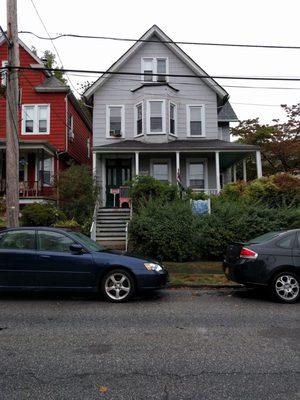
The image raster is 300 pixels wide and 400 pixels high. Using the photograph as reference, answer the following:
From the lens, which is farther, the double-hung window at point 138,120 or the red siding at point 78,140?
the red siding at point 78,140

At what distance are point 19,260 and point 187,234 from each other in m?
5.96

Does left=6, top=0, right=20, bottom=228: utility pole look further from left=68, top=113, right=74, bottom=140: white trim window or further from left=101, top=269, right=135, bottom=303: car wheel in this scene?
left=68, top=113, right=74, bottom=140: white trim window

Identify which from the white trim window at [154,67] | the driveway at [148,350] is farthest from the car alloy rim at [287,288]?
the white trim window at [154,67]

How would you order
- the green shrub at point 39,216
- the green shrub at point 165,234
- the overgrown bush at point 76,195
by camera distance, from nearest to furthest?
the green shrub at point 165,234 < the green shrub at point 39,216 < the overgrown bush at point 76,195

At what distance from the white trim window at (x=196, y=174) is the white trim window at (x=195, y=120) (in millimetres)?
1561

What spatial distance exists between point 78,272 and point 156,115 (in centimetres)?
1490

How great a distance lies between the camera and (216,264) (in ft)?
40.2

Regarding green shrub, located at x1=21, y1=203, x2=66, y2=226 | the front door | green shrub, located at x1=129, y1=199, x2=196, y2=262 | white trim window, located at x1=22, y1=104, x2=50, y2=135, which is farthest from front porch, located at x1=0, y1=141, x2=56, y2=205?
green shrub, located at x1=129, y1=199, x2=196, y2=262

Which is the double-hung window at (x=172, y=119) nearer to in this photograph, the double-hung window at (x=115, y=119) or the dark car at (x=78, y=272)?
the double-hung window at (x=115, y=119)

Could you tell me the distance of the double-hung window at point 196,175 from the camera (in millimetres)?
22141

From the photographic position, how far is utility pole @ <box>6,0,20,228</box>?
35.4 ft

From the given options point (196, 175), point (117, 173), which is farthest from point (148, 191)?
point (196, 175)

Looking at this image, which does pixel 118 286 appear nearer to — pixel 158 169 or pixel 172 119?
pixel 158 169

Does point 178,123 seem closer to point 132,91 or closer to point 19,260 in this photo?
point 132,91
